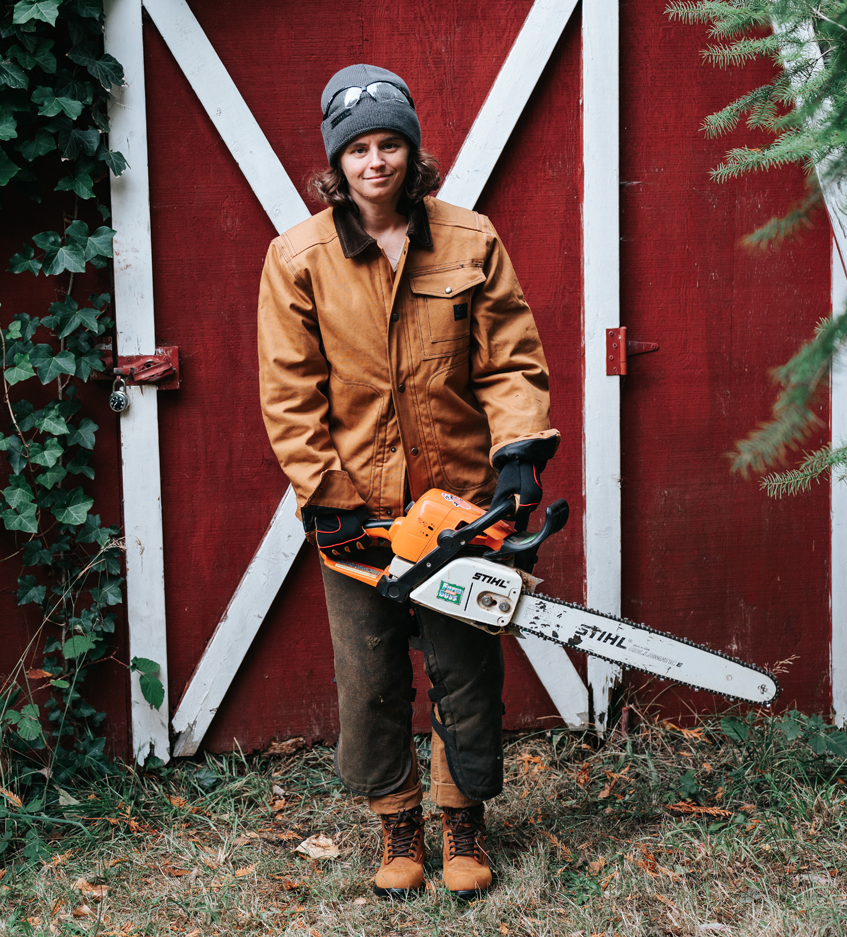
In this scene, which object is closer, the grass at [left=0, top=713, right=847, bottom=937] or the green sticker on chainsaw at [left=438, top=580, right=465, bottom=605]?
the green sticker on chainsaw at [left=438, top=580, right=465, bottom=605]

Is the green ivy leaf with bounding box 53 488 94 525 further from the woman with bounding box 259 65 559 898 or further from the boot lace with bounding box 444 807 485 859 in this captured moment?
the boot lace with bounding box 444 807 485 859

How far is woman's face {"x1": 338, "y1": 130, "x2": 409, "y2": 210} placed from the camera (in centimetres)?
218

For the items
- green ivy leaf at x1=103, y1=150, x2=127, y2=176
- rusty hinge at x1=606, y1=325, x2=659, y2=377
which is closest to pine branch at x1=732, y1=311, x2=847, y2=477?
rusty hinge at x1=606, y1=325, x2=659, y2=377

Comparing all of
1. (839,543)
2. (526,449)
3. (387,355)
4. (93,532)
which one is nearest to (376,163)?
(387,355)

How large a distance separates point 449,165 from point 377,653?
175cm

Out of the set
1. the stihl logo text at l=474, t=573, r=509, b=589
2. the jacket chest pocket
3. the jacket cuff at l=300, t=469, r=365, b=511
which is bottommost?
the stihl logo text at l=474, t=573, r=509, b=589

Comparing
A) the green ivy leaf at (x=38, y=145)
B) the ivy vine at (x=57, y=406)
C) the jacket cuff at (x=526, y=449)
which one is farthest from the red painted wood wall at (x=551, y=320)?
the jacket cuff at (x=526, y=449)

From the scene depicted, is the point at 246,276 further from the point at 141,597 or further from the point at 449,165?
the point at 141,597

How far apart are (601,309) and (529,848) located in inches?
73.1

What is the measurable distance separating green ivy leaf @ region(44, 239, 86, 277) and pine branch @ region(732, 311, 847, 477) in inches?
91.8

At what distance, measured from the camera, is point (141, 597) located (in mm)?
3064

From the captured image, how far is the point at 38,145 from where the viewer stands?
2.71 m

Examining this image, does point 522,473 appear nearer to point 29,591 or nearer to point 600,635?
point 600,635

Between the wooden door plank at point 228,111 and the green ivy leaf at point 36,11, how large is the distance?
36 cm
